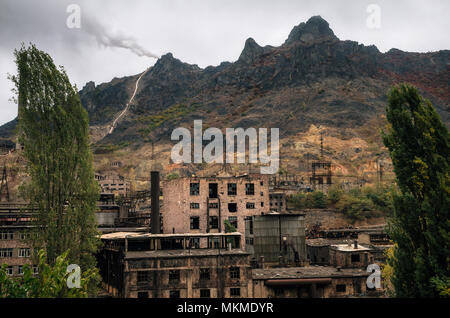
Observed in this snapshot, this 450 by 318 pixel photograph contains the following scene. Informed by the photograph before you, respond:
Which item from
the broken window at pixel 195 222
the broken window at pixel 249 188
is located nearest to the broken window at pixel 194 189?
the broken window at pixel 195 222

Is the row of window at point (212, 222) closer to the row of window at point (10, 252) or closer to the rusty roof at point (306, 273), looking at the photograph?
the rusty roof at point (306, 273)

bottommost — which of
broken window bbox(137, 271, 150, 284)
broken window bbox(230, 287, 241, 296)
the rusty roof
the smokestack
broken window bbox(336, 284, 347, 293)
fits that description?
broken window bbox(336, 284, 347, 293)

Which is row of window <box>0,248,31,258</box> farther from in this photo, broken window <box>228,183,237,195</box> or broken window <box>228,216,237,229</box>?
broken window <box>228,183,237,195</box>

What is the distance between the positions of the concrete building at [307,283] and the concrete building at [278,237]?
854cm

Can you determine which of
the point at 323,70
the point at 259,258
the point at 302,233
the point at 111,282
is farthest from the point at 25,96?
the point at 323,70

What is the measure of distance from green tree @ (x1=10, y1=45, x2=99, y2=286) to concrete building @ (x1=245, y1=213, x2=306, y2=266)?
921 inches

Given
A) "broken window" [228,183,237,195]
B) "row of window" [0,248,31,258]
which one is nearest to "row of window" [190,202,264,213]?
"broken window" [228,183,237,195]

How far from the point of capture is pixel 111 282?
143ft

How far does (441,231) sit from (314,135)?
139 meters

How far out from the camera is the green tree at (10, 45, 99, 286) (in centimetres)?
2736

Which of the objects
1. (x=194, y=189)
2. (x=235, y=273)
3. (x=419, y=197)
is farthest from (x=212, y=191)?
(x=419, y=197)

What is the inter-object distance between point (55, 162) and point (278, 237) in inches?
1147
